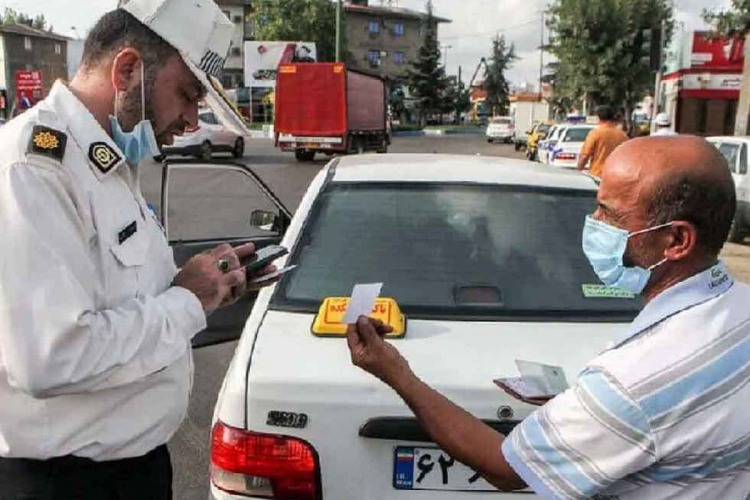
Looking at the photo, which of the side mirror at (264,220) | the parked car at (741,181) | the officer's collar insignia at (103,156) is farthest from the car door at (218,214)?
the parked car at (741,181)

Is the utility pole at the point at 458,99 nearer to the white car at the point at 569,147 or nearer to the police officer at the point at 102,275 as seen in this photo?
the white car at the point at 569,147

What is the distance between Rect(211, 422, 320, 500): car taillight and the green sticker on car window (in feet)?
4.22

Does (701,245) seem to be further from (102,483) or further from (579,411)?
(102,483)

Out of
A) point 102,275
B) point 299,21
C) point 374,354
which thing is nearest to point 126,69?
point 102,275

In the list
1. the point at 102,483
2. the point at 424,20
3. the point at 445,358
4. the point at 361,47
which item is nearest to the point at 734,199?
the point at 445,358

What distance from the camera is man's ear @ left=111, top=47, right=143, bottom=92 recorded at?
1.77 m

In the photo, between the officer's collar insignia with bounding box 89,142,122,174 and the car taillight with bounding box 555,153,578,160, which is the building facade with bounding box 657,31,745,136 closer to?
the car taillight with bounding box 555,153,578,160

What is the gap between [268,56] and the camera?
184 feet

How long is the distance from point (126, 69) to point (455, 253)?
170cm

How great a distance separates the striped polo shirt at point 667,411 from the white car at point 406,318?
78 cm

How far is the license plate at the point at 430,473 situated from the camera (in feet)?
7.30

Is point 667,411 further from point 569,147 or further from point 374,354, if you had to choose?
point 569,147

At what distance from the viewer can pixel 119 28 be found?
179 cm

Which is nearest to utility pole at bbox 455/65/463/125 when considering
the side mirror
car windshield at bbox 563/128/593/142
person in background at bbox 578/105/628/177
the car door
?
car windshield at bbox 563/128/593/142
